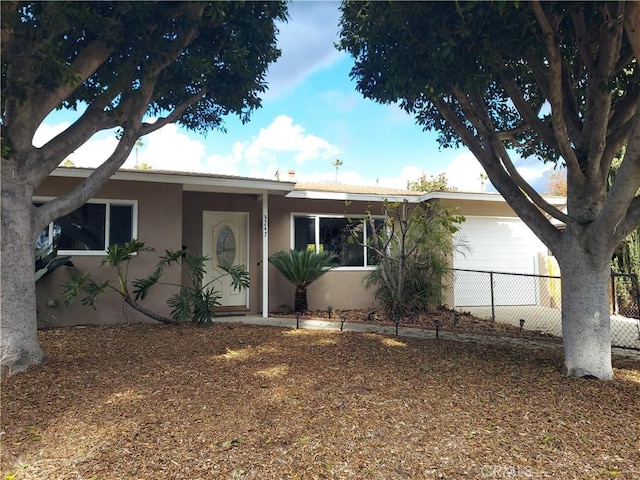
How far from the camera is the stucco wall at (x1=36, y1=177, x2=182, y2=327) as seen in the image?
25.9ft

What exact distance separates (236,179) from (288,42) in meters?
2.92

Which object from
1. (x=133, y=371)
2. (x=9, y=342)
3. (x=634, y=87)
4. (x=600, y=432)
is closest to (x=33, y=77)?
(x=9, y=342)

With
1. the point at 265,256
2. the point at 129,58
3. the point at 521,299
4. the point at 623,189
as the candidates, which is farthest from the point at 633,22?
the point at 521,299

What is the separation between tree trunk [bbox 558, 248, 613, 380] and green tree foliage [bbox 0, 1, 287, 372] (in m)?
4.85

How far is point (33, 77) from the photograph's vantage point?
4.84 metres

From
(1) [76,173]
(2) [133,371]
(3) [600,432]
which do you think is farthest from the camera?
(1) [76,173]

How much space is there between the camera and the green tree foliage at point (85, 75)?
459cm

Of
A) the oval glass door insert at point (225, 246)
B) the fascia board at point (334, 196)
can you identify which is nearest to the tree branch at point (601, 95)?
the fascia board at point (334, 196)

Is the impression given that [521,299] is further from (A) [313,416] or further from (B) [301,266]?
(A) [313,416]

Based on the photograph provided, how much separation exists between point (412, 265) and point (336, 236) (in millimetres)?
2273

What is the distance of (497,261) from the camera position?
37.9 feet

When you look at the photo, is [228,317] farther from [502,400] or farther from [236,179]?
[502,400]

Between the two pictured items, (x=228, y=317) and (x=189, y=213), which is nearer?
(x=228, y=317)

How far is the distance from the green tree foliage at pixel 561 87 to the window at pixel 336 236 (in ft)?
16.7
